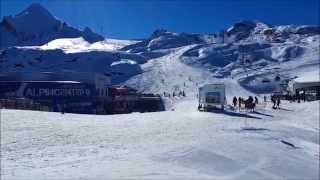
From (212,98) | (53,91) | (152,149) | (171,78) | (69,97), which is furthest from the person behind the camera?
(171,78)

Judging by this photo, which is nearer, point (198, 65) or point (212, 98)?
point (212, 98)

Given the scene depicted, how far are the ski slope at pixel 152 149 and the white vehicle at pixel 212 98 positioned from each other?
7712 millimetres

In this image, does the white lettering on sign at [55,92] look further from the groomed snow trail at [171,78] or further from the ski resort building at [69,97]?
the groomed snow trail at [171,78]

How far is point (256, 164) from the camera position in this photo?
20969 mm

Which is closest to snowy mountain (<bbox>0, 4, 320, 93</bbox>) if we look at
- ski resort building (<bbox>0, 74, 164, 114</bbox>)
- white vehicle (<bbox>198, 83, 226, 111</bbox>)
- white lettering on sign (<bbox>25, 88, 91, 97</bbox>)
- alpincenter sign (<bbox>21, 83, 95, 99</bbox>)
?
ski resort building (<bbox>0, 74, 164, 114</bbox>)

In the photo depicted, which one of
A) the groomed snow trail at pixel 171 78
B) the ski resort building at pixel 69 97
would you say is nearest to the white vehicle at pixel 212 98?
the ski resort building at pixel 69 97

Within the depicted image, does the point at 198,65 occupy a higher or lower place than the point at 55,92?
higher

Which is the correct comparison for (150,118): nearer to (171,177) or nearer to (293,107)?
(171,177)

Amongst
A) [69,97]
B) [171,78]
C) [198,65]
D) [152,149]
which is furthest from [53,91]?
[198,65]

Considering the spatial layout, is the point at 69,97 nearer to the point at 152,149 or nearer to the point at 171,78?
the point at 152,149

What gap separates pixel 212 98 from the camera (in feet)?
130

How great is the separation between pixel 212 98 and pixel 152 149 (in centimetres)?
1923

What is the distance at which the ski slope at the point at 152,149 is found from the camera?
17203 mm

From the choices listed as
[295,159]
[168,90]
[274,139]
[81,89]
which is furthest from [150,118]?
[168,90]
